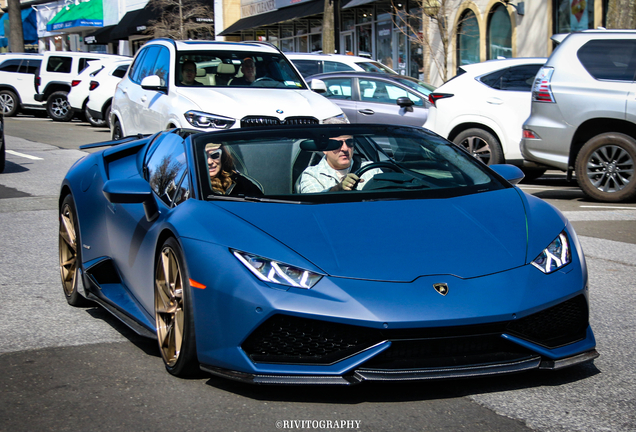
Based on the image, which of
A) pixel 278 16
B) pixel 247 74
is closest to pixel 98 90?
pixel 247 74

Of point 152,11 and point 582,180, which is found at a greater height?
point 152,11

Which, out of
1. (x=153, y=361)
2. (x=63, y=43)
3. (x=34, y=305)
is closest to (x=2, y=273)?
(x=34, y=305)

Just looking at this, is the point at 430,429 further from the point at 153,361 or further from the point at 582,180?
the point at 582,180

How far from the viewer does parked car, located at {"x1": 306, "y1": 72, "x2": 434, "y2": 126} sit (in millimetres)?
14266

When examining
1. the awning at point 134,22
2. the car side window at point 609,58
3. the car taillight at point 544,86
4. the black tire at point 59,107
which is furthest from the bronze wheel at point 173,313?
the awning at point 134,22

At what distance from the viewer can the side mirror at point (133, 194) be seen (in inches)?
174

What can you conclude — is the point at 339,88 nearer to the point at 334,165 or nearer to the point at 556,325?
the point at 334,165

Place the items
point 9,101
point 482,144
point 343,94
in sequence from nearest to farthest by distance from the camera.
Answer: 1. point 482,144
2. point 343,94
3. point 9,101

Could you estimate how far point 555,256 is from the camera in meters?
3.88

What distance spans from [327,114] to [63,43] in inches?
2169

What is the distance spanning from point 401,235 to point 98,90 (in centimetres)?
1850

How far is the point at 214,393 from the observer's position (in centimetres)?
376

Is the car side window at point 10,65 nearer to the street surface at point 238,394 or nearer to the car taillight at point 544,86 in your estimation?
the car taillight at point 544,86

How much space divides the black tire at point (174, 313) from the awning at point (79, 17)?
53.3 m
